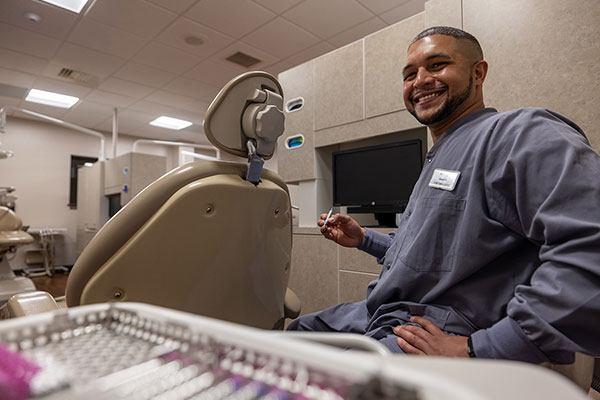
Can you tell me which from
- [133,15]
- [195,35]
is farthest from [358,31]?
[133,15]

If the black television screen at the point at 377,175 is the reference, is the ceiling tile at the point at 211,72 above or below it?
above

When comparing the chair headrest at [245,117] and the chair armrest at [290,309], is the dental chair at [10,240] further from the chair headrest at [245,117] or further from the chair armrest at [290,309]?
the chair headrest at [245,117]

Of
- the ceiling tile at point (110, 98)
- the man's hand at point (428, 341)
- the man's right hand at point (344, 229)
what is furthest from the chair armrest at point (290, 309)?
the ceiling tile at point (110, 98)

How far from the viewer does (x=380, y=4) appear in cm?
299

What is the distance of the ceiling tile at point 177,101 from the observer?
5.05m

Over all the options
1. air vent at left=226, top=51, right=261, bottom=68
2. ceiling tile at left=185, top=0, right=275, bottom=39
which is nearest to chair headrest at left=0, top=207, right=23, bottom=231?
ceiling tile at left=185, top=0, right=275, bottom=39

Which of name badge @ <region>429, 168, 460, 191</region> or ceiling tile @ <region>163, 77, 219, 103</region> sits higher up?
ceiling tile @ <region>163, 77, 219, 103</region>

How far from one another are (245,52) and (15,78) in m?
3.11

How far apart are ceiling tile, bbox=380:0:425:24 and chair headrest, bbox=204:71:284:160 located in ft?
8.69

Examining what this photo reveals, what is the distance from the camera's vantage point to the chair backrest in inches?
30.3

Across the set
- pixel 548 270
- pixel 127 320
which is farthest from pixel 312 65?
pixel 127 320

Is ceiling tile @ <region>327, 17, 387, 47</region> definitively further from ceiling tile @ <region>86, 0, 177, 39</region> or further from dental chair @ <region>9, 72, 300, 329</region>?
dental chair @ <region>9, 72, 300, 329</region>

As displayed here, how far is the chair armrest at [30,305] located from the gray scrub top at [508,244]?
0.81 m

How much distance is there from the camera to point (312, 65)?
258cm
